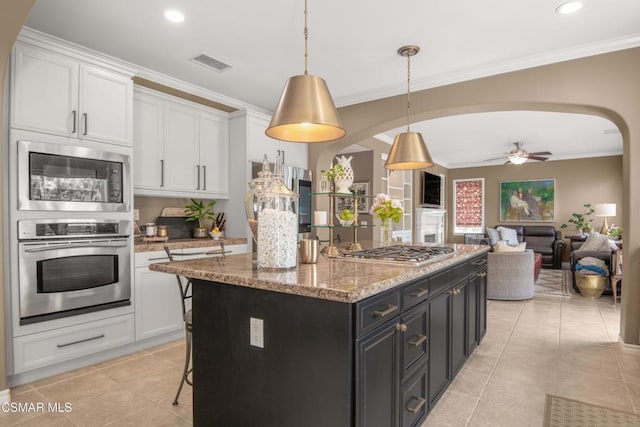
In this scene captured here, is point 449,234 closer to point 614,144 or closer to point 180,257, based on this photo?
point 614,144

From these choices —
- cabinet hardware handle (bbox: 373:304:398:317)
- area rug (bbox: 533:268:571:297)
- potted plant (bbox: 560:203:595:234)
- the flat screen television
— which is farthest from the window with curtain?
cabinet hardware handle (bbox: 373:304:398:317)

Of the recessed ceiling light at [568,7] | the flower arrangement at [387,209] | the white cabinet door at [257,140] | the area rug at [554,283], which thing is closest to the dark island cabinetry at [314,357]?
the flower arrangement at [387,209]

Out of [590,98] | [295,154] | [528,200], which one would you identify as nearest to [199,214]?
[295,154]

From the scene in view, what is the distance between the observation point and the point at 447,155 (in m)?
8.62

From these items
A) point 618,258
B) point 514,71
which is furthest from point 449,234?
point 514,71

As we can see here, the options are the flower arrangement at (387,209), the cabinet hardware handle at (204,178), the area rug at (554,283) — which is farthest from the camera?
the area rug at (554,283)

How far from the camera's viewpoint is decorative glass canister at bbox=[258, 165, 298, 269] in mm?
1649

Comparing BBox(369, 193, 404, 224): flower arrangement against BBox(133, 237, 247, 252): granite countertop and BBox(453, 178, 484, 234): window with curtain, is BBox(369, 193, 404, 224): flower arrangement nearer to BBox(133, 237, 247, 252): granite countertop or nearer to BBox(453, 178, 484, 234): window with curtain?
BBox(133, 237, 247, 252): granite countertop

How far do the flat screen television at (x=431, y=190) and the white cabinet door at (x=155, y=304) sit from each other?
642 cm

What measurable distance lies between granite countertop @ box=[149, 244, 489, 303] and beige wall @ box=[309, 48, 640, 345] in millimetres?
2107

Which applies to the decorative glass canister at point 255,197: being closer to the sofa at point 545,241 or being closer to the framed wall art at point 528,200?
the sofa at point 545,241

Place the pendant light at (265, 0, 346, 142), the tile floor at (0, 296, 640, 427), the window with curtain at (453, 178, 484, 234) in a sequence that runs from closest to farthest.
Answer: the pendant light at (265, 0, 346, 142), the tile floor at (0, 296, 640, 427), the window with curtain at (453, 178, 484, 234)

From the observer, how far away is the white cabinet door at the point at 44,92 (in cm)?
252
